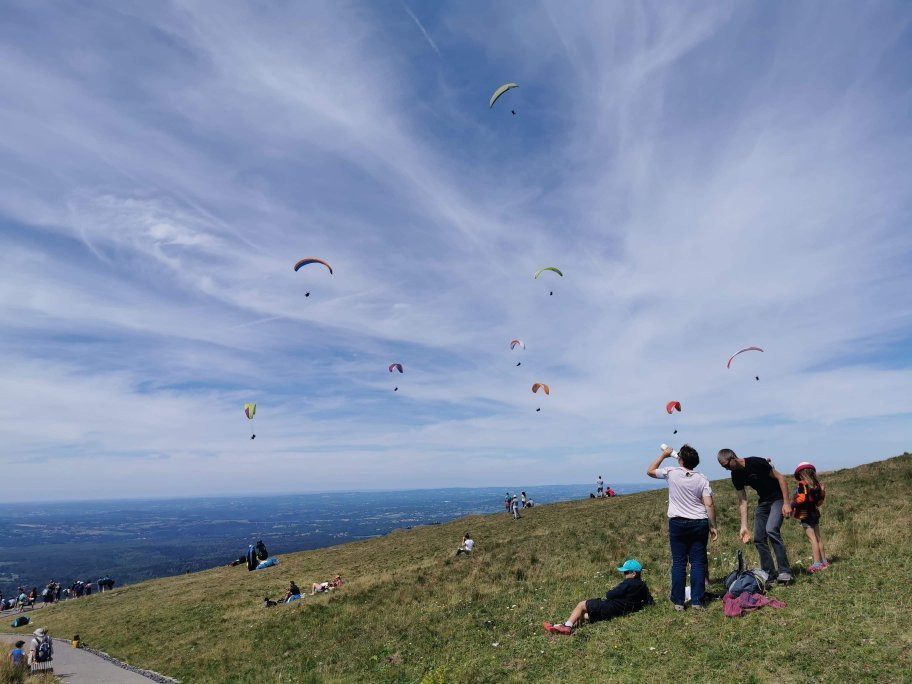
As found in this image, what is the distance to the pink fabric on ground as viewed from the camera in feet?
34.1

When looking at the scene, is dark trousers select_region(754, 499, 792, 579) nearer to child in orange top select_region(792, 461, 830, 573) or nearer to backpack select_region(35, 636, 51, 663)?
child in orange top select_region(792, 461, 830, 573)

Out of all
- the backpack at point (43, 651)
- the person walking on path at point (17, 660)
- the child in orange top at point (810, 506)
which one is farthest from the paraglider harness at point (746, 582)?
the backpack at point (43, 651)

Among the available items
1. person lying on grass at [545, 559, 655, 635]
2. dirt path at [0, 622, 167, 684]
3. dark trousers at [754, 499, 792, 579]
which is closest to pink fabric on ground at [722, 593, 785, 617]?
dark trousers at [754, 499, 792, 579]

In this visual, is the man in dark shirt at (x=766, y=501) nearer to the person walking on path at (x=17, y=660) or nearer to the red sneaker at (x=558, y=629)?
the red sneaker at (x=558, y=629)

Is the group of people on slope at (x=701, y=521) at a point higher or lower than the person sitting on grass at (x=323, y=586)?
higher

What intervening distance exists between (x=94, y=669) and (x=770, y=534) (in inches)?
1037

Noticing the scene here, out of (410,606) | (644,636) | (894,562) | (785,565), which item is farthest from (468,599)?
(894,562)

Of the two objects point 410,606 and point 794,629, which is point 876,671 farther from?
point 410,606

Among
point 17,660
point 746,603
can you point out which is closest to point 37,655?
point 17,660

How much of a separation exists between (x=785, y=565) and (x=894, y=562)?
3.08m

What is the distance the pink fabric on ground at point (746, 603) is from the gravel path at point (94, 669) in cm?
1825

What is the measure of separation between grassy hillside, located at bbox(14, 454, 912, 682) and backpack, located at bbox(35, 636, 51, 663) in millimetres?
2966

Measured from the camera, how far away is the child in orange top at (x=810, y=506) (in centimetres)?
1235

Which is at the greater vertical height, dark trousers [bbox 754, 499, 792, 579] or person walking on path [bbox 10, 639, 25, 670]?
dark trousers [bbox 754, 499, 792, 579]
